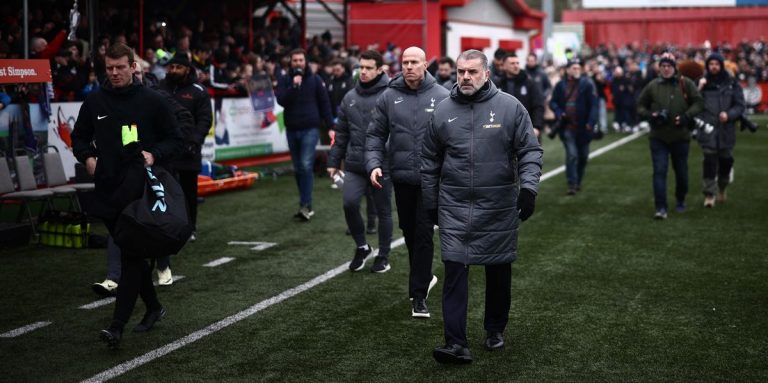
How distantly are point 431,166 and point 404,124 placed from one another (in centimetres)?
147

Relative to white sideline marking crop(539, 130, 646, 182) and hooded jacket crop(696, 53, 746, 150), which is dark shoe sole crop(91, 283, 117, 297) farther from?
hooded jacket crop(696, 53, 746, 150)

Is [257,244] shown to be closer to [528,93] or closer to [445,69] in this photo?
[445,69]

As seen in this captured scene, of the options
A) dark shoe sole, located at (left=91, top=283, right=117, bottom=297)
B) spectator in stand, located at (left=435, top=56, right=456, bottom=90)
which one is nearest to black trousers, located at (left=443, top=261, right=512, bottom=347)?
dark shoe sole, located at (left=91, top=283, right=117, bottom=297)

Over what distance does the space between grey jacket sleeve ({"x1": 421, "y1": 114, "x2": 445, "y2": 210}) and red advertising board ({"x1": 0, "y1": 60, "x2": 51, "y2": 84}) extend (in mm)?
6449

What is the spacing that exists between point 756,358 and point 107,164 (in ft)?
14.0

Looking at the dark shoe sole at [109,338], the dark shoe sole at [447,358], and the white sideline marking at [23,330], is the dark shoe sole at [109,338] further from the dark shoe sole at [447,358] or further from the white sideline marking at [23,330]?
the dark shoe sole at [447,358]

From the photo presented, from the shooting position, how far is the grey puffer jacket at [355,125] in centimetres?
954

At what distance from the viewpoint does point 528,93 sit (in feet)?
44.8

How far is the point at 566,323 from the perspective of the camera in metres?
7.61

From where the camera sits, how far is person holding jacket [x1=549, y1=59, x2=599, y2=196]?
15523 mm

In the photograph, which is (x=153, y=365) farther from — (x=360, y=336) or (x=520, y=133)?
(x=520, y=133)

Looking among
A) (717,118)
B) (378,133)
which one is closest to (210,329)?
(378,133)

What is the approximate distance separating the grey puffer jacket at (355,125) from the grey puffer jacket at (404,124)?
4.09 ft

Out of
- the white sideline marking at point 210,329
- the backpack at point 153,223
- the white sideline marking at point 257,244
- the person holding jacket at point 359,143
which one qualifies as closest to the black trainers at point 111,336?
the white sideline marking at point 210,329
